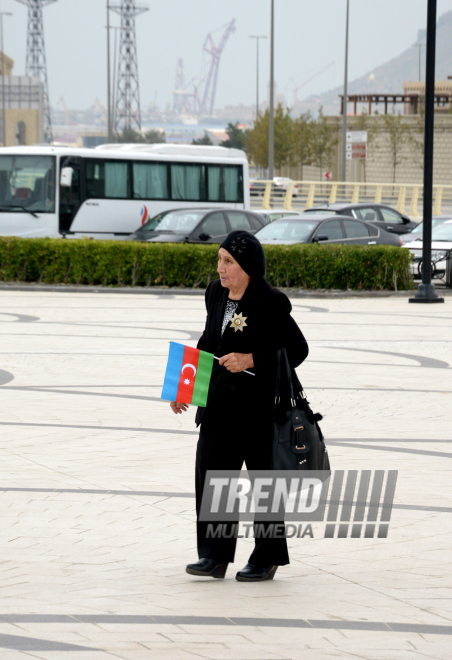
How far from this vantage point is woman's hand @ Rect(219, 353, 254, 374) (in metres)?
4.38

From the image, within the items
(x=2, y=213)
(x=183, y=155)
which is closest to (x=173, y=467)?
(x=2, y=213)

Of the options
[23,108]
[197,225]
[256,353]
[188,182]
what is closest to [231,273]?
[256,353]

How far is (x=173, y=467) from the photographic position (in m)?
6.50

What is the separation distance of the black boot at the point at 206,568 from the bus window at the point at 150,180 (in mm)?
22888

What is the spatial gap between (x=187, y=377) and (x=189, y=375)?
0.5 inches

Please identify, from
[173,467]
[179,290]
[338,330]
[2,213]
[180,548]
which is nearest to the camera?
[180,548]

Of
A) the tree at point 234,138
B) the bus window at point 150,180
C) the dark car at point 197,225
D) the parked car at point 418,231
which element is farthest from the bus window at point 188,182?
the tree at point 234,138

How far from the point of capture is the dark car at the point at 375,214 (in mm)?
24422

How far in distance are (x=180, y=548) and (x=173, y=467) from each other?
1583 mm

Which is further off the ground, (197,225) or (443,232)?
(197,225)

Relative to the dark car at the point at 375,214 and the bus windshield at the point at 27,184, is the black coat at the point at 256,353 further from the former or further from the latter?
the bus windshield at the point at 27,184

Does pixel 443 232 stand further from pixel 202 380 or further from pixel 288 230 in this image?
pixel 202 380

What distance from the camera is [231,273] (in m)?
4.48

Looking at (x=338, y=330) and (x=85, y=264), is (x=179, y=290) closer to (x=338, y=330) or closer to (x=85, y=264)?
(x=85, y=264)
